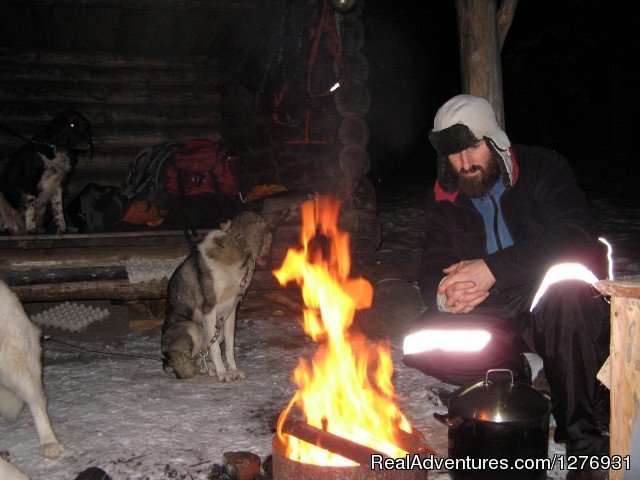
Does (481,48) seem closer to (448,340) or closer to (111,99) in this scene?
(448,340)

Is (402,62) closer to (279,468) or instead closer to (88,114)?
(88,114)

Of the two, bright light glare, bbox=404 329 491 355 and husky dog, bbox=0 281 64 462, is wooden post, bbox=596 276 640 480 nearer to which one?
bright light glare, bbox=404 329 491 355

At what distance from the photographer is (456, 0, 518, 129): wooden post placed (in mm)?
4426

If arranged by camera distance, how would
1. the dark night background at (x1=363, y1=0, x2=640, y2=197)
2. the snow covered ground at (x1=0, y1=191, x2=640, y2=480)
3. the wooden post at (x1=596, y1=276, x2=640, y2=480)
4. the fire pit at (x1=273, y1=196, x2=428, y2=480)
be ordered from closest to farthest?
the wooden post at (x1=596, y1=276, x2=640, y2=480) < the fire pit at (x1=273, y1=196, x2=428, y2=480) < the snow covered ground at (x1=0, y1=191, x2=640, y2=480) < the dark night background at (x1=363, y1=0, x2=640, y2=197)

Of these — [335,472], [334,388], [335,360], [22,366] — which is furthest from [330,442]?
[22,366]

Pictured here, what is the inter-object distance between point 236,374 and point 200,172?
11.9 feet

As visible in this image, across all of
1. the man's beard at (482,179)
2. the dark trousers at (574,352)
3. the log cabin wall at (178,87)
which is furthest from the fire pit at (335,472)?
the log cabin wall at (178,87)

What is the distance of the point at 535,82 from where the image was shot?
21.0 meters

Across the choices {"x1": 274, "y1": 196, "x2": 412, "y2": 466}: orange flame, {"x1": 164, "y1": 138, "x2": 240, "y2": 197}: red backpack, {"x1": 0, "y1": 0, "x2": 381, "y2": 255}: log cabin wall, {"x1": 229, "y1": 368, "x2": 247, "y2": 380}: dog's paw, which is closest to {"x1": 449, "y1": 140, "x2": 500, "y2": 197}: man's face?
{"x1": 274, "y1": 196, "x2": 412, "y2": 466}: orange flame

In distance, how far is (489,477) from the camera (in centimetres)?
263

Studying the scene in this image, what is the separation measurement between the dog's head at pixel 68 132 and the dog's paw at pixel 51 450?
4.95 meters

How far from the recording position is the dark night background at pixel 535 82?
17.6 metres

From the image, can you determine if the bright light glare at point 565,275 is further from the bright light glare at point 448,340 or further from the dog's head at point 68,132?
the dog's head at point 68,132

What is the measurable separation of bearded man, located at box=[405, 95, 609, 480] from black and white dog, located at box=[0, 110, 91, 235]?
5.50 meters
